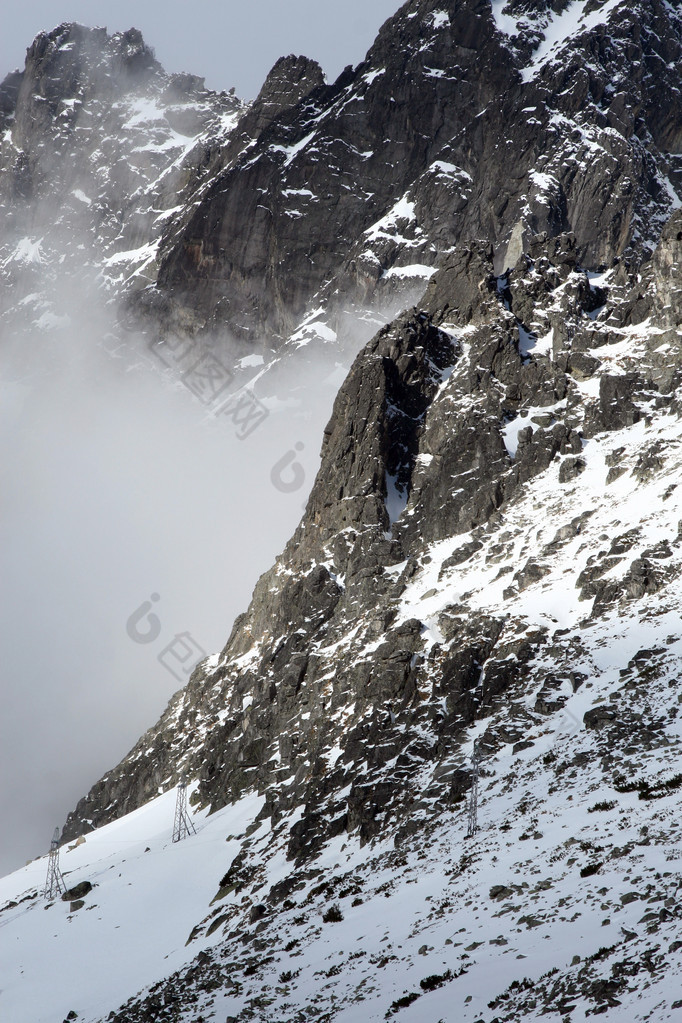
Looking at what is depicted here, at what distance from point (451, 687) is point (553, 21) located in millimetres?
163448

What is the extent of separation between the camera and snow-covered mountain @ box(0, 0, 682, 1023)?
98.3 ft

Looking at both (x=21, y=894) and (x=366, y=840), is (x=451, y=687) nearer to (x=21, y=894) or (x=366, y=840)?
(x=366, y=840)

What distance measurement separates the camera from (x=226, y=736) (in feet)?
273

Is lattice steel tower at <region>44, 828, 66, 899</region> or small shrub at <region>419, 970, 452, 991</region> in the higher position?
lattice steel tower at <region>44, 828, 66, 899</region>

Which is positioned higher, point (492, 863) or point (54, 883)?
point (54, 883)

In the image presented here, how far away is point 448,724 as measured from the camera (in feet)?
195

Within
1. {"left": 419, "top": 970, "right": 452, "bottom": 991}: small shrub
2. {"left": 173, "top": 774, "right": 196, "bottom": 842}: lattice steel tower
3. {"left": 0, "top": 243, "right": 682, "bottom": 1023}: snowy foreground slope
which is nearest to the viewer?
{"left": 0, "top": 243, "right": 682, "bottom": 1023}: snowy foreground slope

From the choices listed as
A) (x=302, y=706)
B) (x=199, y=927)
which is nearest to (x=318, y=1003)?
(x=199, y=927)

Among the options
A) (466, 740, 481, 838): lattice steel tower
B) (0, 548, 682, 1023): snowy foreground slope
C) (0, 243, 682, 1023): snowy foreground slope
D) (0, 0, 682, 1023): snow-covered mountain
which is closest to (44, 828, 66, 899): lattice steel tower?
(0, 0, 682, 1023): snow-covered mountain

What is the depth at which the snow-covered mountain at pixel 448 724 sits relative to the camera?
30.0m

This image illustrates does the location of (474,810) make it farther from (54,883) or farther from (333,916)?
(54,883)

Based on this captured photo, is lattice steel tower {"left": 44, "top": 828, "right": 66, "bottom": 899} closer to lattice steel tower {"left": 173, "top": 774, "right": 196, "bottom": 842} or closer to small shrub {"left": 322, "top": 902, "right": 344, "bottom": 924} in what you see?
lattice steel tower {"left": 173, "top": 774, "right": 196, "bottom": 842}

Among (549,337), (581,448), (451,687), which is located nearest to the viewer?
(451,687)

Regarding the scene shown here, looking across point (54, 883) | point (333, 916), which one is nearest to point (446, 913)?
point (333, 916)
